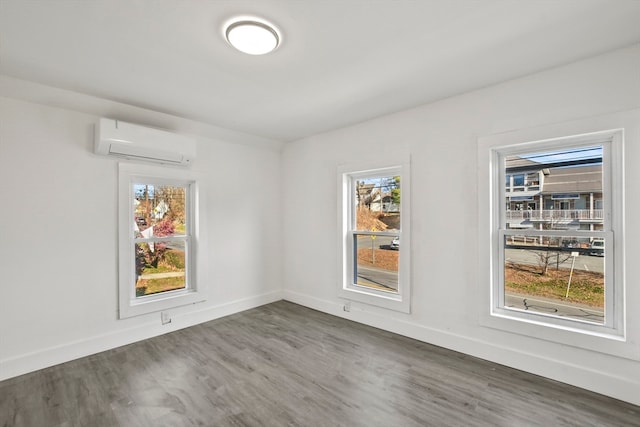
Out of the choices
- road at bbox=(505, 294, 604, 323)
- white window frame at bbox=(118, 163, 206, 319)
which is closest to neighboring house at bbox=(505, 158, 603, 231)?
road at bbox=(505, 294, 604, 323)

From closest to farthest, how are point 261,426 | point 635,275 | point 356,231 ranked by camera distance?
1. point 261,426
2. point 635,275
3. point 356,231

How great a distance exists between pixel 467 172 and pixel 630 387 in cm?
190

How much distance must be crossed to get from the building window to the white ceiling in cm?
70

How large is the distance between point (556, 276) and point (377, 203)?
1.85 m

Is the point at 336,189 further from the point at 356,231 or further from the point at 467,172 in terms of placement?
the point at 467,172

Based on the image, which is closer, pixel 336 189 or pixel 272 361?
pixel 272 361

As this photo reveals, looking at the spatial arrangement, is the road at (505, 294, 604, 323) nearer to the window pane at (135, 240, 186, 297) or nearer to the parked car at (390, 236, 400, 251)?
the parked car at (390, 236, 400, 251)

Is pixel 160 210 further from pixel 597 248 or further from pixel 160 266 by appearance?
pixel 597 248

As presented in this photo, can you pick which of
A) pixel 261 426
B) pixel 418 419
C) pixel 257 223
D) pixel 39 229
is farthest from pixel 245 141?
pixel 418 419

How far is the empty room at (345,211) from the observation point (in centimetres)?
187

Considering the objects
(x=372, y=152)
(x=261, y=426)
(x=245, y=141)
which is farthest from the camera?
(x=245, y=141)

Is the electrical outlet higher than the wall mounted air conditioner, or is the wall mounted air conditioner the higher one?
the wall mounted air conditioner

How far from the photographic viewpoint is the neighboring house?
2.28m

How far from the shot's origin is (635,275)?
6.62ft
